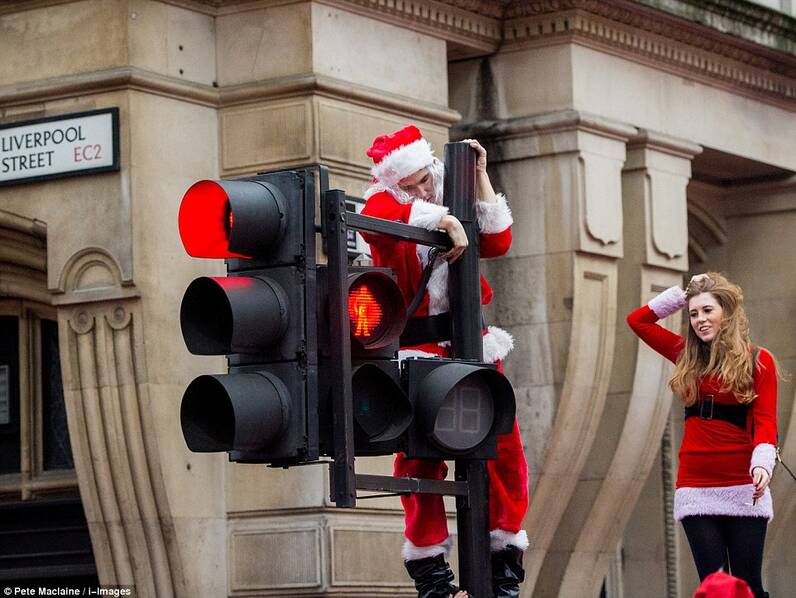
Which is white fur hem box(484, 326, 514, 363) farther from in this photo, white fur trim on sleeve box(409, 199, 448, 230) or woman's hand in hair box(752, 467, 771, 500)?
woman's hand in hair box(752, 467, 771, 500)

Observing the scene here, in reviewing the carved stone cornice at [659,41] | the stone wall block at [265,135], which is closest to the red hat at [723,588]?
the stone wall block at [265,135]

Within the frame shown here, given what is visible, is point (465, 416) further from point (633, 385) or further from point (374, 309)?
point (633, 385)

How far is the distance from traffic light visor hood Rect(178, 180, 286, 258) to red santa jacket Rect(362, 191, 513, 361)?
85cm

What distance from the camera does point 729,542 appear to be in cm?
873

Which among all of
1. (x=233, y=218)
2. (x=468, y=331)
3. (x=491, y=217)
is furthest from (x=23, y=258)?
(x=233, y=218)

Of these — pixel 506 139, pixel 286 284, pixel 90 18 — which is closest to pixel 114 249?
pixel 90 18

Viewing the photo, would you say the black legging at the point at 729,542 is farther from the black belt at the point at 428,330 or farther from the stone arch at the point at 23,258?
the stone arch at the point at 23,258

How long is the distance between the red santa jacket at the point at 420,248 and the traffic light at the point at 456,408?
0.69 meters

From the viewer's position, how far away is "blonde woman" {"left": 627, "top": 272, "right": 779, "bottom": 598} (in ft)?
28.3

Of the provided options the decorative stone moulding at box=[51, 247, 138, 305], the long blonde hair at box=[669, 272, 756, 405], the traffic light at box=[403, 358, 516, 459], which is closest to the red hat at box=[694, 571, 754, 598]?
the traffic light at box=[403, 358, 516, 459]

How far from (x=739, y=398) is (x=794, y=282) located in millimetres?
8285

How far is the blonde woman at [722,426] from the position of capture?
8617mm

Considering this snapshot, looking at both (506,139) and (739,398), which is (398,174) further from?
(506,139)

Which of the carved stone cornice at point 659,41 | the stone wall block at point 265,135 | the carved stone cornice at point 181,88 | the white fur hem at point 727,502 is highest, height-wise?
the carved stone cornice at point 659,41
